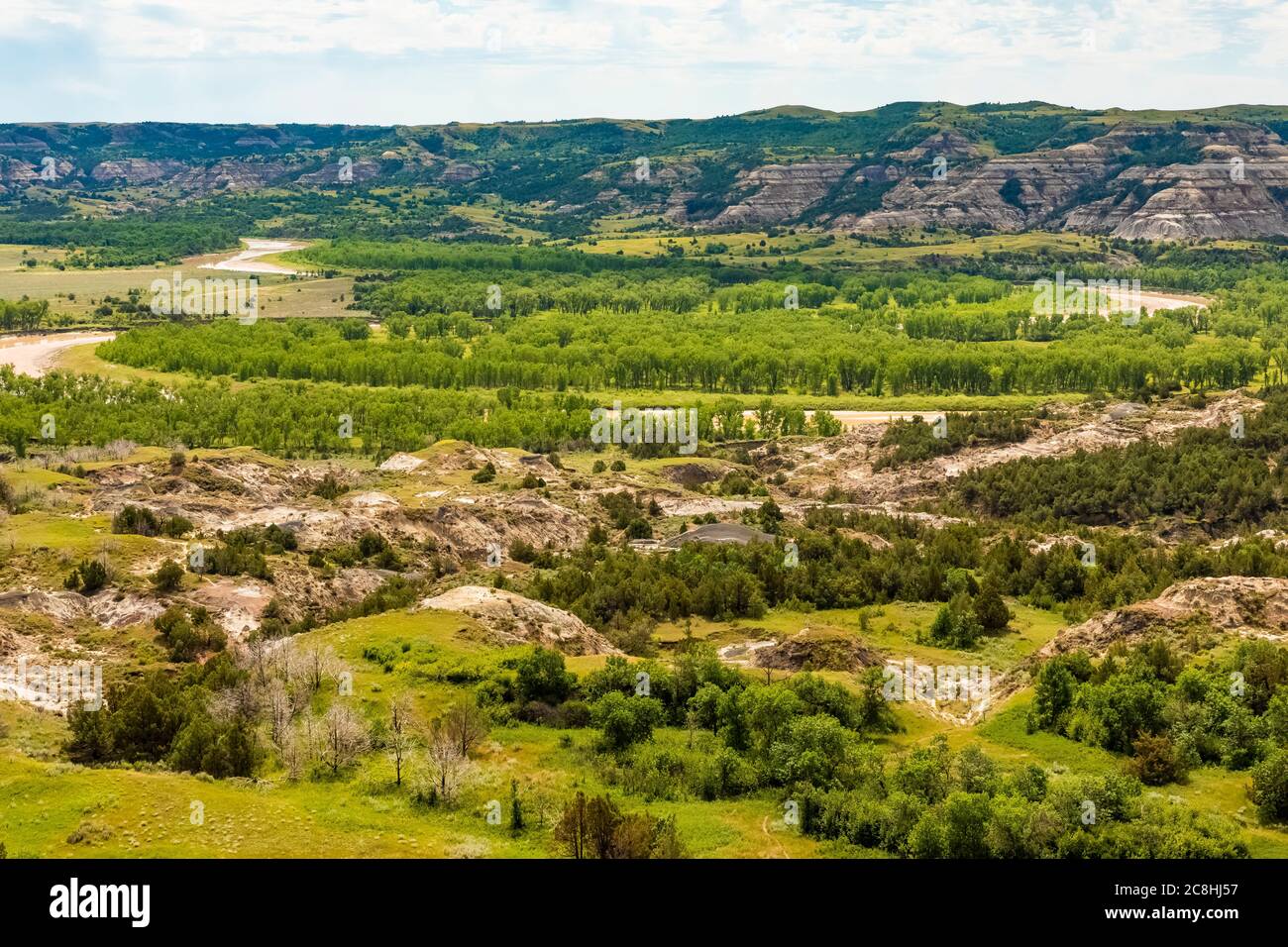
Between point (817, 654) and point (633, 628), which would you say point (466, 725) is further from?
point (633, 628)

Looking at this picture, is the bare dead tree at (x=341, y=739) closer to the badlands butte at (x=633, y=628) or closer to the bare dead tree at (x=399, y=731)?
the badlands butte at (x=633, y=628)

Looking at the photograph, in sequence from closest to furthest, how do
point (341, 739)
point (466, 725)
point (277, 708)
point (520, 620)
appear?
point (341, 739) < point (466, 725) < point (277, 708) < point (520, 620)

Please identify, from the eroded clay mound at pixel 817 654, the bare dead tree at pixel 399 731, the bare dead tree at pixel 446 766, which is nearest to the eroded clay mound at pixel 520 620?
the eroded clay mound at pixel 817 654

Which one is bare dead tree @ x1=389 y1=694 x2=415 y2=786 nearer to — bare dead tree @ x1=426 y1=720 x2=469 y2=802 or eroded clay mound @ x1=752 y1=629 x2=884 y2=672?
bare dead tree @ x1=426 y1=720 x2=469 y2=802

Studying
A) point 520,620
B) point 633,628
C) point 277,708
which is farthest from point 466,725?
point 633,628

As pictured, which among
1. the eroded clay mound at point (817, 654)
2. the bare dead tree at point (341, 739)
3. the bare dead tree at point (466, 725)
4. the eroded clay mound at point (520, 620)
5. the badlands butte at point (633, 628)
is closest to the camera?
the badlands butte at point (633, 628)

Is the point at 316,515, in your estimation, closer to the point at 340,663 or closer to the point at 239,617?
the point at 239,617

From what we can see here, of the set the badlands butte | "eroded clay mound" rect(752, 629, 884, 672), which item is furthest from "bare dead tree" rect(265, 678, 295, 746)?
"eroded clay mound" rect(752, 629, 884, 672)

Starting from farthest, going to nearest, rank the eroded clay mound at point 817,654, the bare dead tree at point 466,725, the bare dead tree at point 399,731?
the eroded clay mound at point 817,654
the bare dead tree at point 466,725
the bare dead tree at point 399,731

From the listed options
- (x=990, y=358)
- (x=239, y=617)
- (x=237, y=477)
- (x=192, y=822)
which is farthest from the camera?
(x=990, y=358)

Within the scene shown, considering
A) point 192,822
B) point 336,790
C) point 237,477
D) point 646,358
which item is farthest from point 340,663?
point 646,358

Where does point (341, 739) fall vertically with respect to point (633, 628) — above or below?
above
